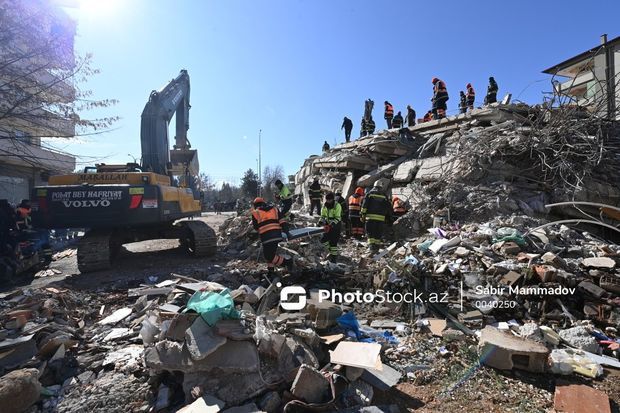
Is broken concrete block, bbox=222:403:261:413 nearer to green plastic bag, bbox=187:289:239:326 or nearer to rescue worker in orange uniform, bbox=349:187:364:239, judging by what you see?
green plastic bag, bbox=187:289:239:326

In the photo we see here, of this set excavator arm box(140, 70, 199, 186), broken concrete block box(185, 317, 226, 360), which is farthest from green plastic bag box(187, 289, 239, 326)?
excavator arm box(140, 70, 199, 186)

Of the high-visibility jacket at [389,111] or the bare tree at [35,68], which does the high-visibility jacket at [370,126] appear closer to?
the high-visibility jacket at [389,111]

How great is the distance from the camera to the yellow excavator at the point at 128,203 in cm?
630

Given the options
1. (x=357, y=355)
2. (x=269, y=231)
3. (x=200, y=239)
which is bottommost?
(x=357, y=355)

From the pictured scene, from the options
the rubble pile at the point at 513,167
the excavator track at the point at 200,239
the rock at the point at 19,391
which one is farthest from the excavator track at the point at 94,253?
the rubble pile at the point at 513,167

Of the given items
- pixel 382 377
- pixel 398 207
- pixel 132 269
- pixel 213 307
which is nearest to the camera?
pixel 382 377

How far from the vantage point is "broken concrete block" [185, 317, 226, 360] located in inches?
107

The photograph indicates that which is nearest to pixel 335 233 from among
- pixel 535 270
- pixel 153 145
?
pixel 535 270

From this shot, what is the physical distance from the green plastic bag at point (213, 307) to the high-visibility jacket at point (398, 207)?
6.34 meters

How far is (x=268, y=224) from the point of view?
5711 mm

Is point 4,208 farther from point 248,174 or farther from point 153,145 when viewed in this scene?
point 248,174

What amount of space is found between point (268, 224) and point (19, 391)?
12.0 ft

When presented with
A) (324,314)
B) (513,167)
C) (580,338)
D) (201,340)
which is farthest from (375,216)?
(201,340)

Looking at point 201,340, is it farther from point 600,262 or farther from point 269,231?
point 600,262
